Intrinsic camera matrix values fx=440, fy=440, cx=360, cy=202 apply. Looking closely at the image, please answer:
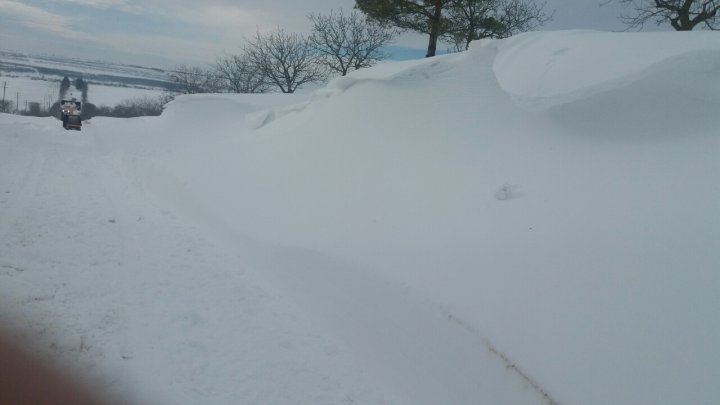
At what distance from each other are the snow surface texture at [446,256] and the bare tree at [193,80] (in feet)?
118

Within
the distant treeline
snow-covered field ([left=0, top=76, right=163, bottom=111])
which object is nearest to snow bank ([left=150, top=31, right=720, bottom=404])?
the distant treeline

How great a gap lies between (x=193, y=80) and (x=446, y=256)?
44.4m

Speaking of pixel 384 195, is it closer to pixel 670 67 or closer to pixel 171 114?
pixel 670 67

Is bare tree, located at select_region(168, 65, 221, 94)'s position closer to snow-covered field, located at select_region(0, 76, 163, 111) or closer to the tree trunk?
snow-covered field, located at select_region(0, 76, 163, 111)

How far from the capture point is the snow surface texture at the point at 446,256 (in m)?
3.15

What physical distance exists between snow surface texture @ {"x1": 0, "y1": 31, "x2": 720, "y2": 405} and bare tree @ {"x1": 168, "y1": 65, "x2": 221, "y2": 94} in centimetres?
3609

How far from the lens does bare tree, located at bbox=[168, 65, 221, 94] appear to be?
41094 millimetres

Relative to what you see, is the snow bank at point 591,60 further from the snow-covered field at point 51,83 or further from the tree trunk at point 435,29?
the snow-covered field at point 51,83

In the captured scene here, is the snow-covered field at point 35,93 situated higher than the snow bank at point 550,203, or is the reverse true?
the snow-covered field at point 35,93

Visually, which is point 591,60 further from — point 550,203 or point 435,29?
point 435,29

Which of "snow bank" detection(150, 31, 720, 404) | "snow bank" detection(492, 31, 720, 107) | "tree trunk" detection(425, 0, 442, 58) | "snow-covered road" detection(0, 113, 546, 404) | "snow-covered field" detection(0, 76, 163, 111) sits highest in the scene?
"tree trunk" detection(425, 0, 442, 58)

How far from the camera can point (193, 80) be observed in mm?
43250

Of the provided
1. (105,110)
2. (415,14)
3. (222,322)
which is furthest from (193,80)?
(222,322)

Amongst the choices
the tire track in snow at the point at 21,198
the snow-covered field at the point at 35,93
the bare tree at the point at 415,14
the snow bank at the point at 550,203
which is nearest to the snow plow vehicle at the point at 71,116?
the tire track in snow at the point at 21,198
